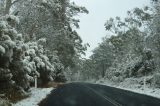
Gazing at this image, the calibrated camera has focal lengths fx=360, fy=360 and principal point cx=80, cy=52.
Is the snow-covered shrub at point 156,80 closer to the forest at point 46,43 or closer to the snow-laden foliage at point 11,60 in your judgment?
the forest at point 46,43

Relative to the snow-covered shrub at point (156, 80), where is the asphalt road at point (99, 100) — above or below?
below

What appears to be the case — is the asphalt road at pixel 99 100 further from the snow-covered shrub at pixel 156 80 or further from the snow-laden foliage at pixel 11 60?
the snow-covered shrub at pixel 156 80

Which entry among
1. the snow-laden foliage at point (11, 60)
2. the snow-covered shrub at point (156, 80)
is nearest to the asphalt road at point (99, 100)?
the snow-laden foliage at point (11, 60)

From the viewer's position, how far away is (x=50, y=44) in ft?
140

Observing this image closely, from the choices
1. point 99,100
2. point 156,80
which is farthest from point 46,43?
point 99,100

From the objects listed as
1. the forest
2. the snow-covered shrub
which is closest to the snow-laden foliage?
the forest

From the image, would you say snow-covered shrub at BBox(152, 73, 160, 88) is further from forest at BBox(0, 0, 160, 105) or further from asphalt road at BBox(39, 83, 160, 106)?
asphalt road at BBox(39, 83, 160, 106)

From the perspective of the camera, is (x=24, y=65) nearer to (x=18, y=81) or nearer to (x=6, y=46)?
(x=18, y=81)

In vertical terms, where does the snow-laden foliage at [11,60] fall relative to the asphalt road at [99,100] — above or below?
above

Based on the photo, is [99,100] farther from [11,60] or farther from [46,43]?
[46,43]

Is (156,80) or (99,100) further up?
(156,80)

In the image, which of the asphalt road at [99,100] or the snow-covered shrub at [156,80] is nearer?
the asphalt road at [99,100]

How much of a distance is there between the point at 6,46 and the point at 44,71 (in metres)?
15.9

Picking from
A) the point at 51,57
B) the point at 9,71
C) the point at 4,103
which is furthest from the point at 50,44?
the point at 4,103
